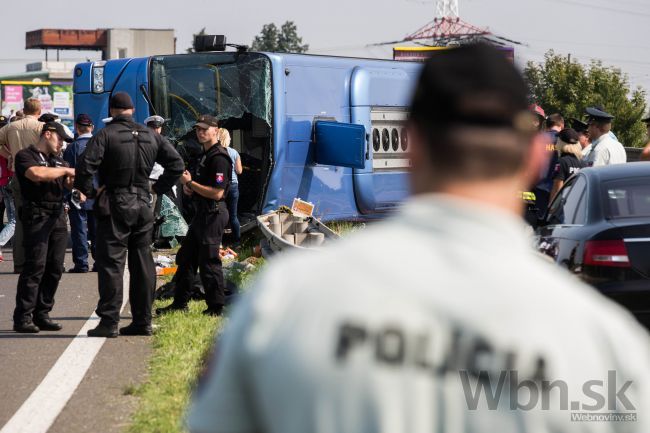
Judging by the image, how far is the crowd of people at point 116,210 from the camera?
30.5ft

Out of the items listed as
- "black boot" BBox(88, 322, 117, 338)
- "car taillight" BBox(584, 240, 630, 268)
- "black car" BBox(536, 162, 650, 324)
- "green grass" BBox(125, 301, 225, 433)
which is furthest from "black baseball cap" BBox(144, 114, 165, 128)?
"car taillight" BBox(584, 240, 630, 268)

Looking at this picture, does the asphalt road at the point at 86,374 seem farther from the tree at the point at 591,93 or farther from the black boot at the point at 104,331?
the tree at the point at 591,93

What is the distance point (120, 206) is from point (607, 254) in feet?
12.8

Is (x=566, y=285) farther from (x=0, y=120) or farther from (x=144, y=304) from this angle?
(x=0, y=120)

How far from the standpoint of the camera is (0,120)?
18547 mm

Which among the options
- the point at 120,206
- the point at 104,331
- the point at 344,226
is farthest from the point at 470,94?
the point at 344,226

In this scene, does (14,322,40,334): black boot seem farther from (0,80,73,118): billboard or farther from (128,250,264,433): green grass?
(0,80,73,118): billboard

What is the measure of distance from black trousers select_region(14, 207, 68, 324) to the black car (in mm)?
4126

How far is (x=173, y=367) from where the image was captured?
25.8 feet

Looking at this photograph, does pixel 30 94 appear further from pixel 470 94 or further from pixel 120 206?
pixel 470 94

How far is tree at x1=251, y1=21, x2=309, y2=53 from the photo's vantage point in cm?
17562

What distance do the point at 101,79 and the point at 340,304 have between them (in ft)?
53.2

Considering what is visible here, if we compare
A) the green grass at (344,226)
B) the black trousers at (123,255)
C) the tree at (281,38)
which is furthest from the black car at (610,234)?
the tree at (281,38)

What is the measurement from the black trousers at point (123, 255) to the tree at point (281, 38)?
165765 millimetres
